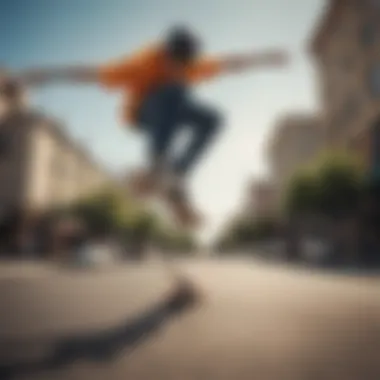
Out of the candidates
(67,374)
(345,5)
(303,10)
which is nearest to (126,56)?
(303,10)

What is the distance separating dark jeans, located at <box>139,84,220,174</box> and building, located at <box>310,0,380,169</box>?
→ 72cm

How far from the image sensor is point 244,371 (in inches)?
123

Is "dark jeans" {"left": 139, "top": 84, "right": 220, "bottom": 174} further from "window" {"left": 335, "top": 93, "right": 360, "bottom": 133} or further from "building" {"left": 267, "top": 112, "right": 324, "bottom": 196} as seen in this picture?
"window" {"left": 335, "top": 93, "right": 360, "bottom": 133}

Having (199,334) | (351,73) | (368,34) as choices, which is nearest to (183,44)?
(351,73)

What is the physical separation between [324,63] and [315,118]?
0.47m

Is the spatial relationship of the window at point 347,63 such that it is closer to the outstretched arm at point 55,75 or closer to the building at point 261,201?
the building at point 261,201

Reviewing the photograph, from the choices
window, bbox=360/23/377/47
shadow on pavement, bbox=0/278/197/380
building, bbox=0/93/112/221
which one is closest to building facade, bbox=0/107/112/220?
building, bbox=0/93/112/221

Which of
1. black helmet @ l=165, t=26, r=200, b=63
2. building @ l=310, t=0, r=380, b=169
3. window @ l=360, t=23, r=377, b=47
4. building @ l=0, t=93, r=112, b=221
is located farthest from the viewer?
window @ l=360, t=23, r=377, b=47

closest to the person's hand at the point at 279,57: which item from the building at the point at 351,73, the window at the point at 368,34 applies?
the building at the point at 351,73

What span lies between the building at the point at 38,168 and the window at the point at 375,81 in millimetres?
1656

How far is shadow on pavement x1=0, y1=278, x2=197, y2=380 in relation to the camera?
320cm

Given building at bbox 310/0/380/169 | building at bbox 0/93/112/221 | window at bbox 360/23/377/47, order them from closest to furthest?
building at bbox 310/0/380/169 → building at bbox 0/93/112/221 → window at bbox 360/23/377/47

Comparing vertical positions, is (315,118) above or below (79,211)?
above

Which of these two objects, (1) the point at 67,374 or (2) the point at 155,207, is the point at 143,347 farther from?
(2) the point at 155,207
